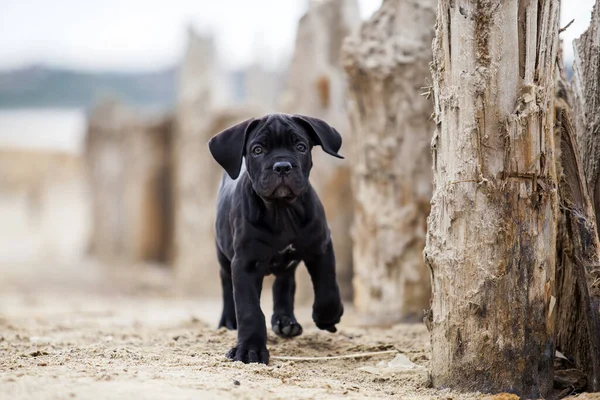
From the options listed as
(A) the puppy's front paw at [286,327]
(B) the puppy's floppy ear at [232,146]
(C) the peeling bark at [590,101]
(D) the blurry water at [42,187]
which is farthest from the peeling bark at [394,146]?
(D) the blurry water at [42,187]

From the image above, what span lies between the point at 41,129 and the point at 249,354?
125 feet

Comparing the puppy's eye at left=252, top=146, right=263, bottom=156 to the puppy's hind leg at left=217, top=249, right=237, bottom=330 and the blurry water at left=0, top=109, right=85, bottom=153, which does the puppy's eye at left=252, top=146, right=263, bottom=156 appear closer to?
the puppy's hind leg at left=217, top=249, right=237, bottom=330

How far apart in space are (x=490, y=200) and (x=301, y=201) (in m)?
1.37

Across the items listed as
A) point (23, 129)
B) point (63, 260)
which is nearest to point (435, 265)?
point (63, 260)

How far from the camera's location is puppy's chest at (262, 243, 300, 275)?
4938 mm

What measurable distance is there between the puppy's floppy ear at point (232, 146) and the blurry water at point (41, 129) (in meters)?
35.1

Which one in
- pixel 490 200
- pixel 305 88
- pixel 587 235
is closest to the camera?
pixel 490 200

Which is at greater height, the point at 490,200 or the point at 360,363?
the point at 490,200

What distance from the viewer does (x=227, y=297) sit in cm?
599

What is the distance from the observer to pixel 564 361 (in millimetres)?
4516

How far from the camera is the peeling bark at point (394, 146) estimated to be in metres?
8.09

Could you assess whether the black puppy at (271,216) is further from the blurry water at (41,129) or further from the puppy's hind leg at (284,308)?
the blurry water at (41,129)

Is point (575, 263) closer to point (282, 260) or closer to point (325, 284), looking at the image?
point (325, 284)

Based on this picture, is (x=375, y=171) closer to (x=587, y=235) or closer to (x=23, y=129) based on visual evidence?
(x=587, y=235)
